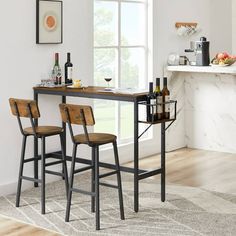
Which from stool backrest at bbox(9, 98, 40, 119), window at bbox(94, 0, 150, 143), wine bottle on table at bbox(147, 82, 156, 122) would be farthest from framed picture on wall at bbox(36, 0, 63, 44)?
wine bottle on table at bbox(147, 82, 156, 122)

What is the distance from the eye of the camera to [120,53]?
6.48 m

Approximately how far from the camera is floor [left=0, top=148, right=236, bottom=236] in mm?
5328

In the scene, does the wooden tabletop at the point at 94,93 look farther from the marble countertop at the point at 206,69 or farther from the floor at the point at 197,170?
the marble countertop at the point at 206,69

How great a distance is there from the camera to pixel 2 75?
16.5 ft

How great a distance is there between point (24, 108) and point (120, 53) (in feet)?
6.85

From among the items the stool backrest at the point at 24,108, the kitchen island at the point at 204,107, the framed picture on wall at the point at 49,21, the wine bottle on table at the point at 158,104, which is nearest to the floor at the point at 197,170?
the kitchen island at the point at 204,107

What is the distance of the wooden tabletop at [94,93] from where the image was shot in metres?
4.54

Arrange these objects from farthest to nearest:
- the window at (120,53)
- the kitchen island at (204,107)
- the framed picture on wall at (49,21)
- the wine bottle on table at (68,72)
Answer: the kitchen island at (204,107) → the window at (120,53) → the wine bottle on table at (68,72) → the framed picture on wall at (49,21)

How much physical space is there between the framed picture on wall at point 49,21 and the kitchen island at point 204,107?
189cm

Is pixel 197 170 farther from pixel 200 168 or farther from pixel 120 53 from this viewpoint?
pixel 120 53

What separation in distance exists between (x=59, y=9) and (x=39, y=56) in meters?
0.51

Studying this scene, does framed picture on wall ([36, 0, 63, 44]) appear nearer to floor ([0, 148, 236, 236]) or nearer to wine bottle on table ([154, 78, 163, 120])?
wine bottle on table ([154, 78, 163, 120])

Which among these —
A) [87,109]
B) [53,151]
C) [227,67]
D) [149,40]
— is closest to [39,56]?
[53,151]

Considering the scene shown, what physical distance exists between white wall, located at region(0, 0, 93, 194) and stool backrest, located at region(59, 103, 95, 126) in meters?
0.97
